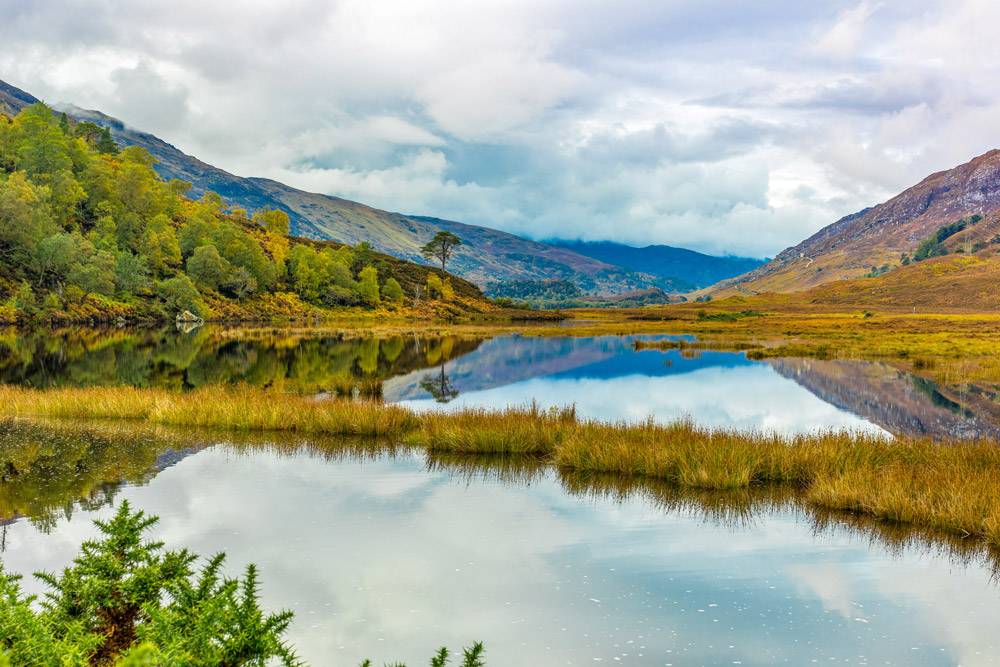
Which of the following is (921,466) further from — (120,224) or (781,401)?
(120,224)

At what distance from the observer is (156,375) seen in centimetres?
3422

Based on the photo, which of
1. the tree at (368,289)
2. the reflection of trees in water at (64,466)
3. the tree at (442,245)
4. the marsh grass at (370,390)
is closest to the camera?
the reflection of trees in water at (64,466)

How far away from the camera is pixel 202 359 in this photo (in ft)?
144

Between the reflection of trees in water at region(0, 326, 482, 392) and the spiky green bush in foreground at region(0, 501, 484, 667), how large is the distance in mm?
24468

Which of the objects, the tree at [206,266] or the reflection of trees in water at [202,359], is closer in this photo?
the reflection of trees in water at [202,359]

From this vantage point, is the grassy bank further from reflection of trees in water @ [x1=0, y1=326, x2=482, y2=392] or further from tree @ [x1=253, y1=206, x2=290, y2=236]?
tree @ [x1=253, y1=206, x2=290, y2=236]

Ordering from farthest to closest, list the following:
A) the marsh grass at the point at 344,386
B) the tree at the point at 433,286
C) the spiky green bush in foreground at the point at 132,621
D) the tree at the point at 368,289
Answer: the tree at the point at 433,286
the tree at the point at 368,289
the marsh grass at the point at 344,386
the spiky green bush in foreground at the point at 132,621

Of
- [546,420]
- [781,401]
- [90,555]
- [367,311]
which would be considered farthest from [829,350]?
[367,311]

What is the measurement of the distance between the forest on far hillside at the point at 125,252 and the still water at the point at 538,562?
8521cm

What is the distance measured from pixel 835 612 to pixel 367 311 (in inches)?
5691

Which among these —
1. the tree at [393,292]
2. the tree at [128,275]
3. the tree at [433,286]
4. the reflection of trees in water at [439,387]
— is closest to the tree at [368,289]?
the tree at [393,292]

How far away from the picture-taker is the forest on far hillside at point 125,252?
278 feet

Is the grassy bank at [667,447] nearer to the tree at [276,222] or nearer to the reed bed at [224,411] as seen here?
the reed bed at [224,411]

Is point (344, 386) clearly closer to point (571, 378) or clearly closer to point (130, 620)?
point (571, 378)
